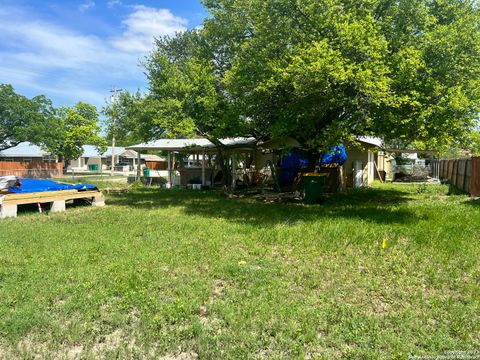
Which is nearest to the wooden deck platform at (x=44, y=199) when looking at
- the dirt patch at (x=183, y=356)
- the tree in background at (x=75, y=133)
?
the dirt patch at (x=183, y=356)

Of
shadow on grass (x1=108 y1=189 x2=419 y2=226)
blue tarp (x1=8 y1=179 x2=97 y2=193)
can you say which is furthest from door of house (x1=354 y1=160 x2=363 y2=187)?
blue tarp (x1=8 y1=179 x2=97 y2=193)

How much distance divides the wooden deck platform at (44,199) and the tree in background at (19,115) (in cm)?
3327

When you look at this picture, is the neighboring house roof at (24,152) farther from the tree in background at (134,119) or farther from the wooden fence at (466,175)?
the wooden fence at (466,175)

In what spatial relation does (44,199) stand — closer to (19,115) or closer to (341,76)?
(341,76)

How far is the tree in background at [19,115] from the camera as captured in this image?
4188cm

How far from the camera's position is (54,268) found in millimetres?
5227

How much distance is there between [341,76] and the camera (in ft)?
27.2

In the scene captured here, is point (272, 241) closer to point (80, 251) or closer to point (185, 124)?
point (80, 251)

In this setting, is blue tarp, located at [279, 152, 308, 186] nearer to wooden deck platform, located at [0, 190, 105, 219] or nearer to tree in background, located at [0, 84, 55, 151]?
wooden deck platform, located at [0, 190, 105, 219]

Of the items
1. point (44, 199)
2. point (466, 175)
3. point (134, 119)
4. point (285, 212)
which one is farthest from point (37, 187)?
point (466, 175)

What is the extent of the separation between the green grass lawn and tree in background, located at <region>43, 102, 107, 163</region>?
1156 inches

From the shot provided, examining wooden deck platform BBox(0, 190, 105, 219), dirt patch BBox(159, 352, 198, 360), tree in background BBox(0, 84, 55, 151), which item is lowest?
dirt patch BBox(159, 352, 198, 360)

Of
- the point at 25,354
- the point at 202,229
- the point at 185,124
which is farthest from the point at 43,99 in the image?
the point at 25,354

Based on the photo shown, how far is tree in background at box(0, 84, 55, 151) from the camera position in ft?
137
